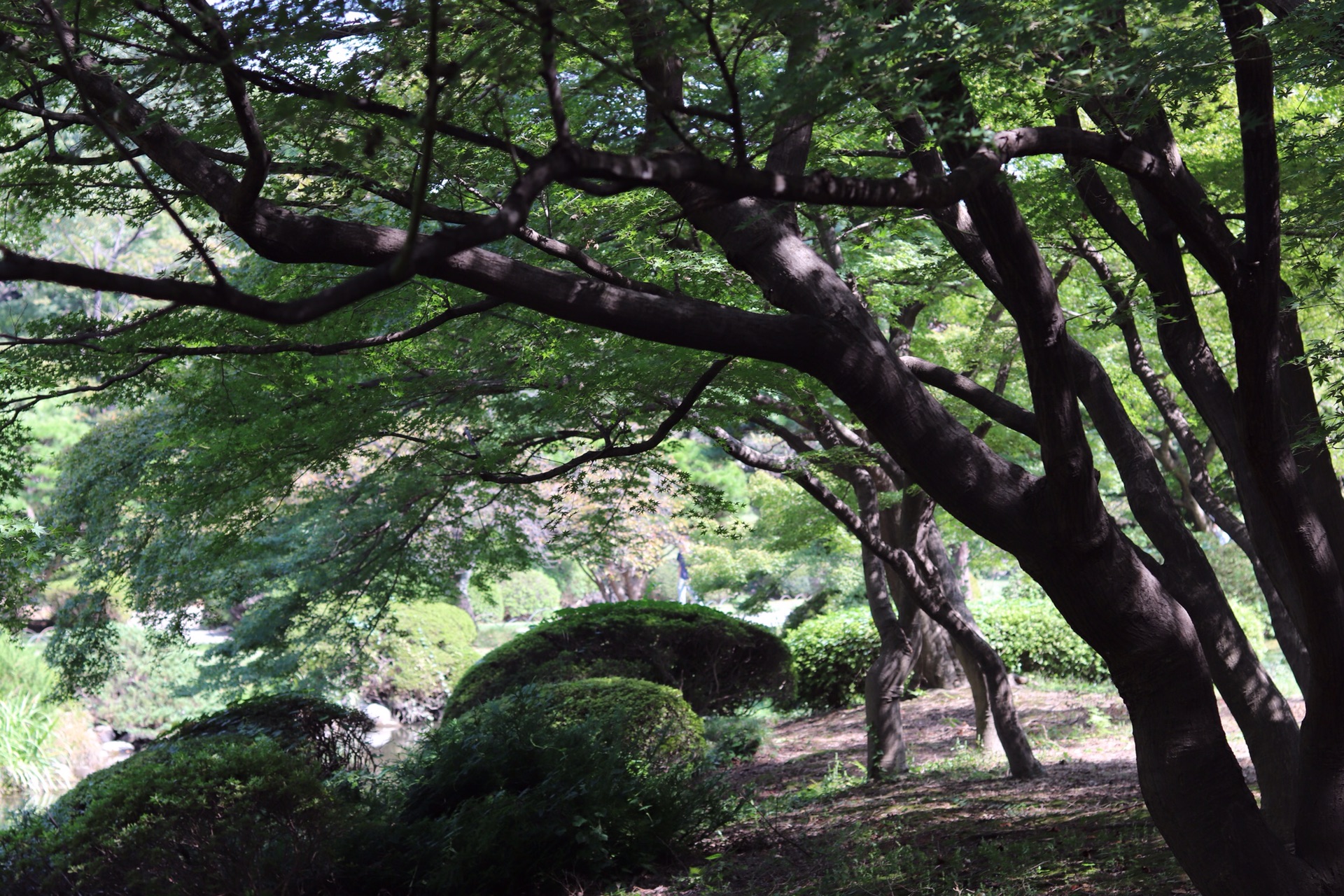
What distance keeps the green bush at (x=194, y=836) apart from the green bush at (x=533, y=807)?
461 millimetres

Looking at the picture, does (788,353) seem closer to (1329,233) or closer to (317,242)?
(317,242)

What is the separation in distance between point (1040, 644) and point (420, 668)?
9985mm

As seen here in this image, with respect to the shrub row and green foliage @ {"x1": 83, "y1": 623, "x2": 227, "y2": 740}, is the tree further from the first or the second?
green foliage @ {"x1": 83, "y1": 623, "x2": 227, "y2": 740}

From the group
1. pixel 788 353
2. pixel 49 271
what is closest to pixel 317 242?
pixel 49 271

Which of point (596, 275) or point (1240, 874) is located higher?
point (596, 275)

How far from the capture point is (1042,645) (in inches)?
602

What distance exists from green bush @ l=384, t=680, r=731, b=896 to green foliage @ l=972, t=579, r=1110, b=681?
31.3 ft

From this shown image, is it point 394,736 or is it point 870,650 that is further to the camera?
point 394,736

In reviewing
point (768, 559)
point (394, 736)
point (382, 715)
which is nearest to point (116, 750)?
point (382, 715)

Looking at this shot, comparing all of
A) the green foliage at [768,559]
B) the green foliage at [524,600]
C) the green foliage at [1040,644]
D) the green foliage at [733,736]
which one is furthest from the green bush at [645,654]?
the green foliage at [524,600]

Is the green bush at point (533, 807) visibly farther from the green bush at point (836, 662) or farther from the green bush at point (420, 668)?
the green bush at point (420, 668)

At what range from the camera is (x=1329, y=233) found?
189 inches

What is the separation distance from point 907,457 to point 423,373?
3.70 meters

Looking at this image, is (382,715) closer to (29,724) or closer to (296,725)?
(29,724)
